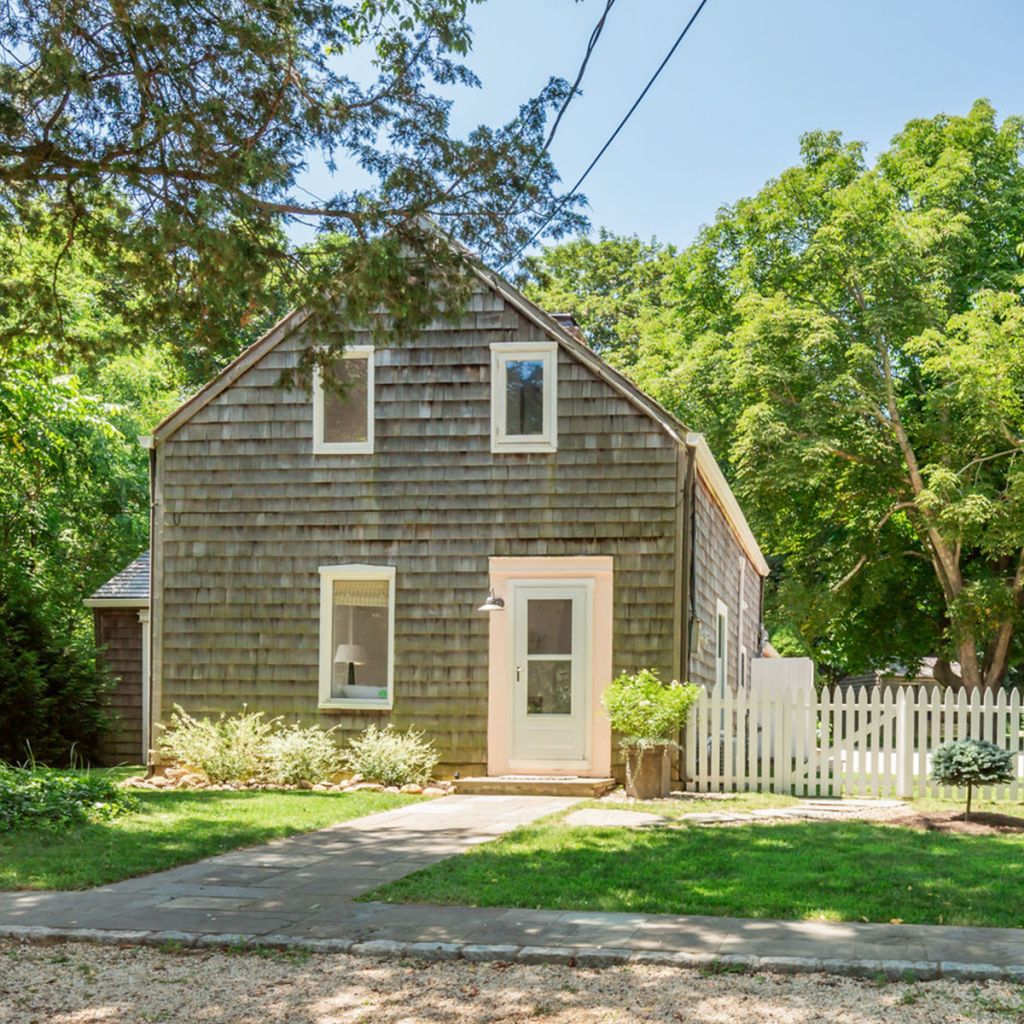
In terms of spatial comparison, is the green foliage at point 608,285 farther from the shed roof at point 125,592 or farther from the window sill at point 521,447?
the window sill at point 521,447

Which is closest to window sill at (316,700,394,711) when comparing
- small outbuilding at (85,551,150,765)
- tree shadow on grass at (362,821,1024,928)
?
tree shadow on grass at (362,821,1024,928)

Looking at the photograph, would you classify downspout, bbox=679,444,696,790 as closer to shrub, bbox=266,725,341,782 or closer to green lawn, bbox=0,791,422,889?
green lawn, bbox=0,791,422,889

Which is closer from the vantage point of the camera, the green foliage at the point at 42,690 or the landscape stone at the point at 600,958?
the landscape stone at the point at 600,958

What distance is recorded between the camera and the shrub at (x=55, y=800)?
30.8 feet

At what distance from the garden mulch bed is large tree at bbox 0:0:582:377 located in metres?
5.92

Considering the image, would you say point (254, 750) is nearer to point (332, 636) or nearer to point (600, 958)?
point (332, 636)

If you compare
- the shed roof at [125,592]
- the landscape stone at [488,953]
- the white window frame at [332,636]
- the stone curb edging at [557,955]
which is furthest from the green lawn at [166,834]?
the shed roof at [125,592]

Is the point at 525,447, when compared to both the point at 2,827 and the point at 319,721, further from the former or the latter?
the point at 2,827

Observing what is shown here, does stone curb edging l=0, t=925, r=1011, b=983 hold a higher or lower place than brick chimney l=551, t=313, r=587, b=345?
lower

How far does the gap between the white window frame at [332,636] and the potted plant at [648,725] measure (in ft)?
8.97

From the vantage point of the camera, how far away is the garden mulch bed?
10.2 m

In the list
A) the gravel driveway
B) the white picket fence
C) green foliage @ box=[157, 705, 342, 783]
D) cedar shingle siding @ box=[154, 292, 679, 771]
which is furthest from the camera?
cedar shingle siding @ box=[154, 292, 679, 771]

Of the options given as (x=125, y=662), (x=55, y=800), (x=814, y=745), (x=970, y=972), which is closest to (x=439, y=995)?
(x=970, y=972)

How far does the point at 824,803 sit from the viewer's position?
12.6 meters
